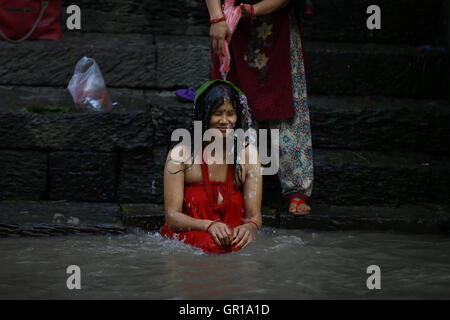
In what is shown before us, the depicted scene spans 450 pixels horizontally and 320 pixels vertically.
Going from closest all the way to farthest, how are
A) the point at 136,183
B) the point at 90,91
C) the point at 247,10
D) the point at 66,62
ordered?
1. the point at 247,10
2. the point at 136,183
3. the point at 90,91
4. the point at 66,62

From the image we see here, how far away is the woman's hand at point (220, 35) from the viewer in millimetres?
4004

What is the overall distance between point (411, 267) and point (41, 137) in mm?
2747

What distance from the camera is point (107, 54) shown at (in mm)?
5617

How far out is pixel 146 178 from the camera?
4926 mm

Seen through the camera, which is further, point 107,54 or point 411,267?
point 107,54

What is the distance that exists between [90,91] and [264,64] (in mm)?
1413

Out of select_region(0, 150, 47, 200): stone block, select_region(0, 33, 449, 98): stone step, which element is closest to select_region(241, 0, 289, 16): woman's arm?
select_region(0, 33, 449, 98): stone step

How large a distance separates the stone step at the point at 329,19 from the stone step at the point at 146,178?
1543 mm

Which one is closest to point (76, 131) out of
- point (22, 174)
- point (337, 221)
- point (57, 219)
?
point (22, 174)

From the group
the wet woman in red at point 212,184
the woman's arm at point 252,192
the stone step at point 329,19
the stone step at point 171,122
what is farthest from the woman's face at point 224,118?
the stone step at point 329,19

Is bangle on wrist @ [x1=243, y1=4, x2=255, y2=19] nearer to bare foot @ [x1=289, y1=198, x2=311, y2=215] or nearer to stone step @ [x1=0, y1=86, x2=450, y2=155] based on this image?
stone step @ [x1=0, y1=86, x2=450, y2=155]

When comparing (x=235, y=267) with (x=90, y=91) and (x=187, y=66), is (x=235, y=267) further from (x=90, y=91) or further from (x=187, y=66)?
(x=187, y=66)

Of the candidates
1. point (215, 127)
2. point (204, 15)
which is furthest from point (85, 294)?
point (204, 15)

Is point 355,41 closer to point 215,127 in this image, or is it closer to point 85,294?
point 215,127
